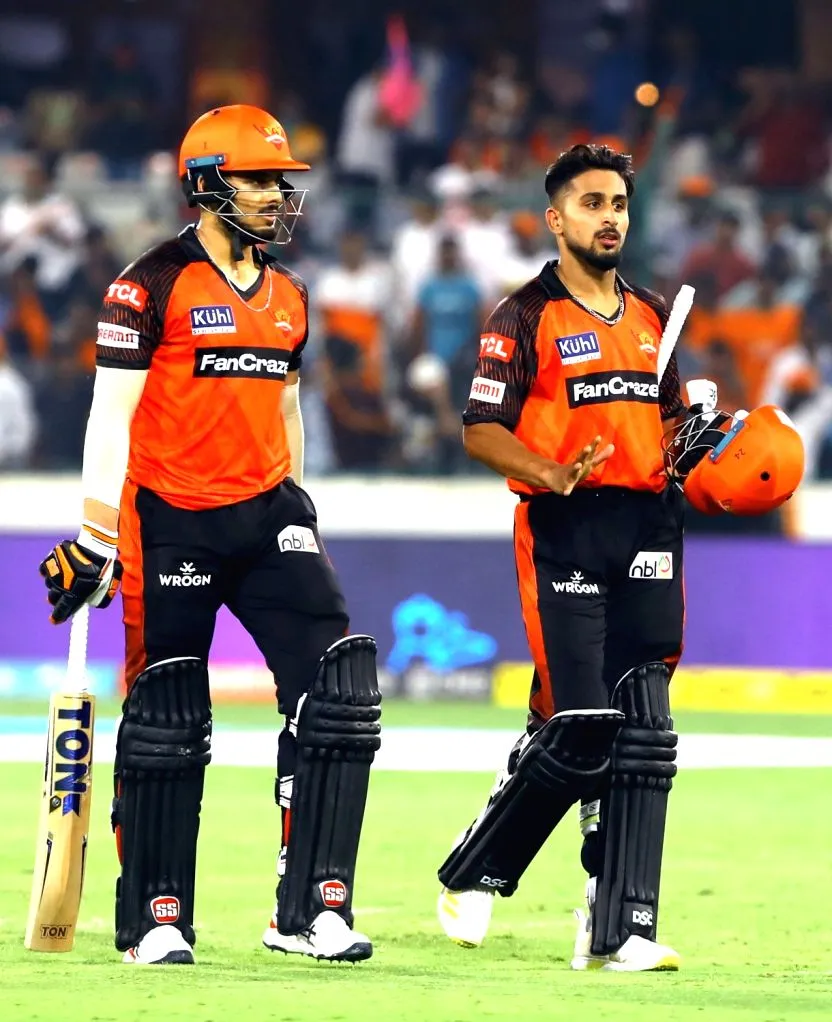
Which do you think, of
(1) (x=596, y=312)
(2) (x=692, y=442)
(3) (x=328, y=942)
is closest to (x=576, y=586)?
(2) (x=692, y=442)

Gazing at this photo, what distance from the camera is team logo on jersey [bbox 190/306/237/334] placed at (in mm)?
6398

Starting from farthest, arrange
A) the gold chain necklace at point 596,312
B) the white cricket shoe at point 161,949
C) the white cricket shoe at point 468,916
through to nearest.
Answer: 1. the white cricket shoe at point 468,916
2. the gold chain necklace at point 596,312
3. the white cricket shoe at point 161,949

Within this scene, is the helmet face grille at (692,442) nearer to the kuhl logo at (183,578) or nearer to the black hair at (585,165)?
the black hair at (585,165)

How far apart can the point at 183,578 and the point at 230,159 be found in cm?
115

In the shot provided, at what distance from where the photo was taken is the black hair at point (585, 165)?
6773mm

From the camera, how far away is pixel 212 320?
21.0ft

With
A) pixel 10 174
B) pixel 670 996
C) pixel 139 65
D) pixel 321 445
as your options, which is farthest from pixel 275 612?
pixel 139 65

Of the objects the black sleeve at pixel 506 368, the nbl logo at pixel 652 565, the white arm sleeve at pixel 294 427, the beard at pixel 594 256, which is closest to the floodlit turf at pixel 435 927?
the nbl logo at pixel 652 565

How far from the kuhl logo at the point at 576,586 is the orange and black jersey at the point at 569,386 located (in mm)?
262

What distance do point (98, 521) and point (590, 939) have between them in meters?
1.76

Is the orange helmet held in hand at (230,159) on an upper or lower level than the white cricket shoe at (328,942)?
upper

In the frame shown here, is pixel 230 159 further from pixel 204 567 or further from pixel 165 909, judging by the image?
pixel 165 909

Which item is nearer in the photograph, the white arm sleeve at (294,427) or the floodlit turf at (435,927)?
the floodlit turf at (435,927)

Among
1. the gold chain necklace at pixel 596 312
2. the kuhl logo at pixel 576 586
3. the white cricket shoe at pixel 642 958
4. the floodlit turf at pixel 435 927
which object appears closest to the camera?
the floodlit turf at pixel 435 927
